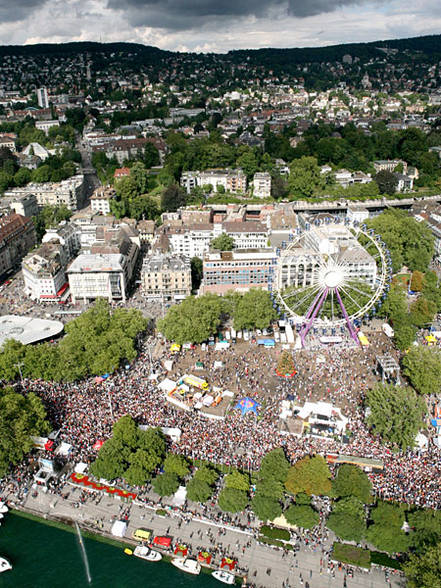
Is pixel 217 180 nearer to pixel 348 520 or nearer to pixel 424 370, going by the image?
pixel 424 370

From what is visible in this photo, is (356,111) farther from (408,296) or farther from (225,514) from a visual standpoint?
(225,514)

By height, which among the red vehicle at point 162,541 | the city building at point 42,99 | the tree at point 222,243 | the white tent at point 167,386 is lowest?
the red vehicle at point 162,541

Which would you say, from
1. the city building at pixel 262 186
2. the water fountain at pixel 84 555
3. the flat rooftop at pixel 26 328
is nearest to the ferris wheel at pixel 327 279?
the flat rooftop at pixel 26 328

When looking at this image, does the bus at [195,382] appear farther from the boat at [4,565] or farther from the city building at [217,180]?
the city building at [217,180]

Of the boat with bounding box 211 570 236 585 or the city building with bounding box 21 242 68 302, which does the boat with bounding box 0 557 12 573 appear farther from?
the city building with bounding box 21 242 68 302

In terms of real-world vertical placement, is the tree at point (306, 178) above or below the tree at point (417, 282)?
above

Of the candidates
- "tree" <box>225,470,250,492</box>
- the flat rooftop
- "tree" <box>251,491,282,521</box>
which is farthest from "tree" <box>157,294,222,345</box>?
"tree" <box>251,491,282,521</box>

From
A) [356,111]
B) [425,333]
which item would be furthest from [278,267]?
[356,111]
